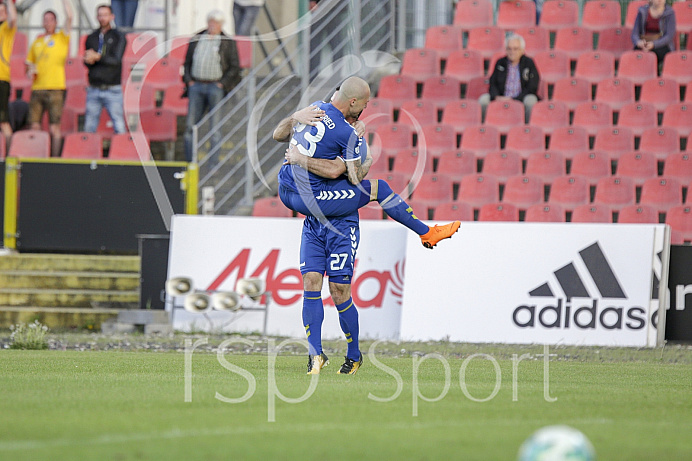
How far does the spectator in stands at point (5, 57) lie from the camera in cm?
1767

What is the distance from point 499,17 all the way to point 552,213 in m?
5.77

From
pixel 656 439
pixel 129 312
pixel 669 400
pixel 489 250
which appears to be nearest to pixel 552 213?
pixel 489 250

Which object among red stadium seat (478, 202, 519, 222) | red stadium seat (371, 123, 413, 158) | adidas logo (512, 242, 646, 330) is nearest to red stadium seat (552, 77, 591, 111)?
red stadium seat (371, 123, 413, 158)

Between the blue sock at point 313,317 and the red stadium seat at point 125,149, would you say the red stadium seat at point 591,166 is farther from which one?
the blue sock at point 313,317

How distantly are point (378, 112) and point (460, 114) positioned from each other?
1.39 m

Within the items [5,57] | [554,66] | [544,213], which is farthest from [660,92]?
[5,57]

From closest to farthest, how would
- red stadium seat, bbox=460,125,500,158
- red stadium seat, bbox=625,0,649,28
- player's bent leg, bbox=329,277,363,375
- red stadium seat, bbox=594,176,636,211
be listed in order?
player's bent leg, bbox=329,277,363,375 → red stadium seat, bbox=594,176,636,211 → red stadium seat, bbox=460,125,500,158 → red stadium seat, bbox=625,0,649,28

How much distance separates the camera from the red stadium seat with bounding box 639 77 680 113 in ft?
56.6

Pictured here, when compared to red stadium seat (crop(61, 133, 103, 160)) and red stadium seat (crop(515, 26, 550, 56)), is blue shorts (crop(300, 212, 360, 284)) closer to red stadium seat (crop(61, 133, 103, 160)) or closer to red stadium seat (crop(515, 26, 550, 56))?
red stadium seat (crop(61, 133, 103, 160))

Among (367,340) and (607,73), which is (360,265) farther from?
(607,73)

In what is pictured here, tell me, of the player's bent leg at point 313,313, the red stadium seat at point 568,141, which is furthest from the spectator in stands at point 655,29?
the player's bent leg at point 313,313

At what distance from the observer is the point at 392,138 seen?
55.5 feet

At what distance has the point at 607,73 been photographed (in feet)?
58.9

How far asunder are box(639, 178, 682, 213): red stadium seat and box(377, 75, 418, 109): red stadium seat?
451 cm
